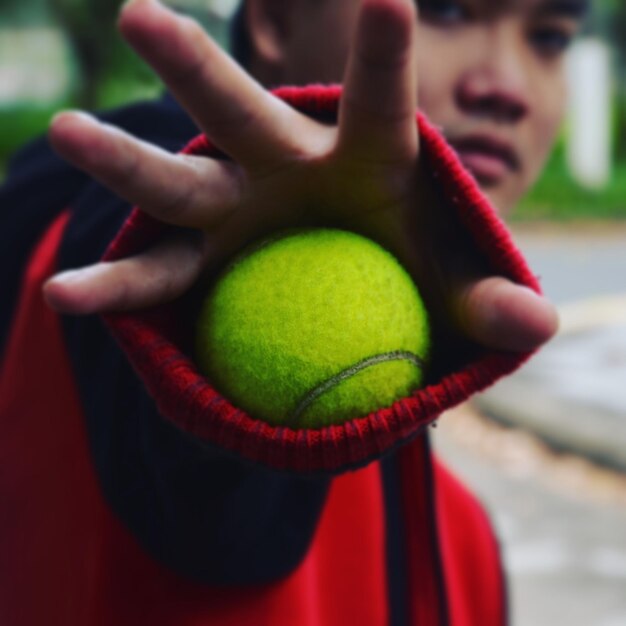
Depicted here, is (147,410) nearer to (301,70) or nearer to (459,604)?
(301,70)

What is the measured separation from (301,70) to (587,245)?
9993mm

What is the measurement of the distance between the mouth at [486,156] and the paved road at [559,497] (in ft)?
2.70

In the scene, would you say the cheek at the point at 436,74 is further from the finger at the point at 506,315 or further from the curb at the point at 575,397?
the curb at the point at 575,397

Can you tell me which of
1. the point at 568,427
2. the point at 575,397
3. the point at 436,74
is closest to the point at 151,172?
the point at 436,74

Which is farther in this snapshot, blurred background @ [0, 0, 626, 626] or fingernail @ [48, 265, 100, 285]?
blurred background @ [0, 0, 626, 626]

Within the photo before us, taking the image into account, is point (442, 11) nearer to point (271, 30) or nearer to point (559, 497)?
point (271, 30)

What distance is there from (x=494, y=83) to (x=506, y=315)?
2.23 feet

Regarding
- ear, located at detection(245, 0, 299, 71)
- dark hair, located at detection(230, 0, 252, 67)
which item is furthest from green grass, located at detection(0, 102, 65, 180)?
ear, located at detection(245, 0, 299, 71)

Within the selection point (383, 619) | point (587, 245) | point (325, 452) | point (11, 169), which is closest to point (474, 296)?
point (325, 452)

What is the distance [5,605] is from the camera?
118 cm

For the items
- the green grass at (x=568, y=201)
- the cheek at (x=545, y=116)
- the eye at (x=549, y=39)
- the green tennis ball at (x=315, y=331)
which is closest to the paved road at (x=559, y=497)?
the cheek at (x=545, y=116)

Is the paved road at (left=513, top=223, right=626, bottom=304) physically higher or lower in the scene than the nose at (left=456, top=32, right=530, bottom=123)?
lower

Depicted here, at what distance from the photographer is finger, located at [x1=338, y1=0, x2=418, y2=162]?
63 centimetres

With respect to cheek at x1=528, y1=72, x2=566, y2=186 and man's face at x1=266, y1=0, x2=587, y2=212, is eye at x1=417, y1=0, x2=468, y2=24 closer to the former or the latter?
man's face at x1=266, y1=0, x2=587, y2=212
